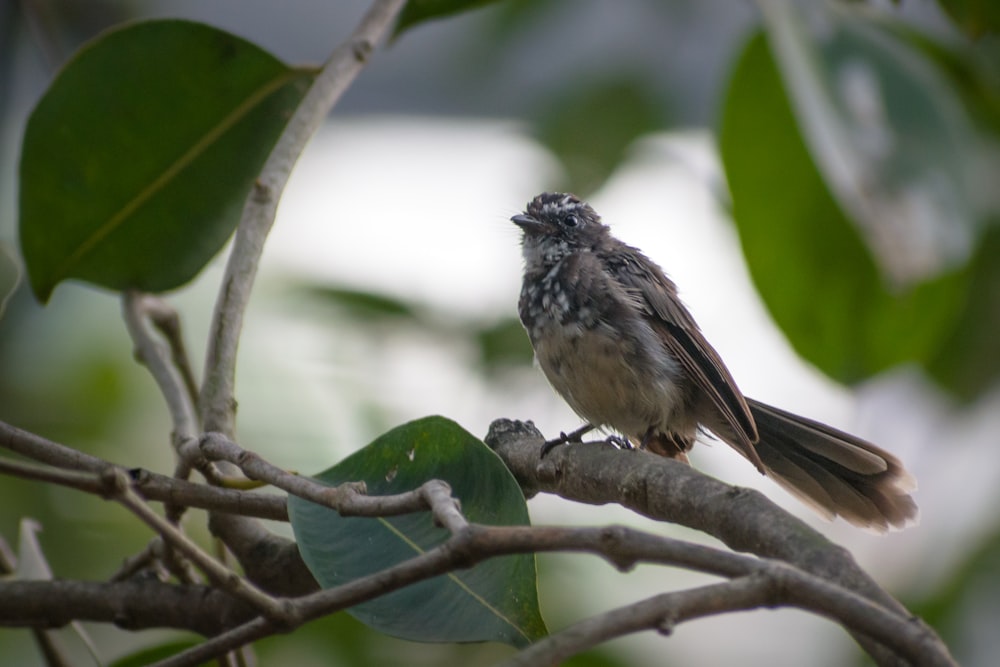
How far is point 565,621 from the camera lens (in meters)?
3.77

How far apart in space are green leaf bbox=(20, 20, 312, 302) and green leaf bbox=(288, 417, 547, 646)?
3.48 ft

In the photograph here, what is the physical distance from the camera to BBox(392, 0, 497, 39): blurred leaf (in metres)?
3.02

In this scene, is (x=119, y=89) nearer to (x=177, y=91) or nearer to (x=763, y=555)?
(x=177, y=91)

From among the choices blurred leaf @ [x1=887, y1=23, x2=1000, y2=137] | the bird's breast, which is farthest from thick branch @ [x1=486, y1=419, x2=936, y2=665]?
blurred leaf @ [x1=887, y1=23, x2=1000, y2=137]

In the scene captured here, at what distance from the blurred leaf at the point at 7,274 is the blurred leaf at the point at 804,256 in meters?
2.02

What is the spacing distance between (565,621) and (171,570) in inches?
78.3

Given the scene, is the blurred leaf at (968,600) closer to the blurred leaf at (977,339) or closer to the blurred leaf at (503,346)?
the blurred leaf at (977,339)

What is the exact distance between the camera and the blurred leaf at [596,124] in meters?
4.76

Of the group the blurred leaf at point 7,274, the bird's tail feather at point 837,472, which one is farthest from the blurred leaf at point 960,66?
the blurred leaf at point 7,274

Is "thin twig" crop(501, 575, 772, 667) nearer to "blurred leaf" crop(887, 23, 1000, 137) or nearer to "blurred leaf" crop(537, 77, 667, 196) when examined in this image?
"blurred leaf" crop(887, 23, 1000, 137)

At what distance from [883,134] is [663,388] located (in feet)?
3.17

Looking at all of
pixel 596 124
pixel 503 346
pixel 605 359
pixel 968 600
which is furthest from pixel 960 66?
pixel 968 600

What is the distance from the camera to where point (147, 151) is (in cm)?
277

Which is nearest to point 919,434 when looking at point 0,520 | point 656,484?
point 656,484
